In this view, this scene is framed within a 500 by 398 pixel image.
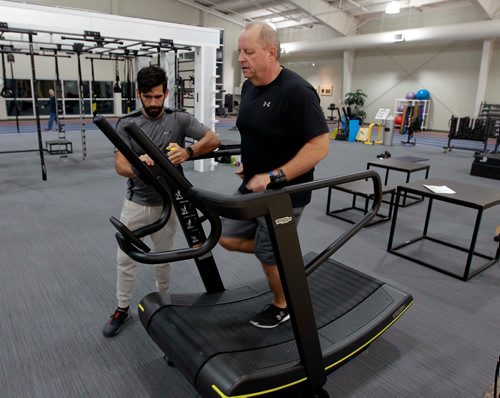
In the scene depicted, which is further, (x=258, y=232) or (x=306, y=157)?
(x=258, y=232)

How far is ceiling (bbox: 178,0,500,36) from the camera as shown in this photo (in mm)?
13430

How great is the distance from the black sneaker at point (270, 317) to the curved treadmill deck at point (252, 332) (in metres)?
0.03

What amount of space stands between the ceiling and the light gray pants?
13.1 metres

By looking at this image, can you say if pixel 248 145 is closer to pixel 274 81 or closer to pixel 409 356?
pixel 274 81

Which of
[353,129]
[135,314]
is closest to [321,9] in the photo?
[353,129]

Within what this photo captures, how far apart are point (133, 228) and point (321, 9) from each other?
14703 mm

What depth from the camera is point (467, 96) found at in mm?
14195

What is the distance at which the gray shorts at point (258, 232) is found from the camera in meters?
1.91

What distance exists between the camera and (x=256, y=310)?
208 cm

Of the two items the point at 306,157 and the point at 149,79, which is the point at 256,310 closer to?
the point at 306,157

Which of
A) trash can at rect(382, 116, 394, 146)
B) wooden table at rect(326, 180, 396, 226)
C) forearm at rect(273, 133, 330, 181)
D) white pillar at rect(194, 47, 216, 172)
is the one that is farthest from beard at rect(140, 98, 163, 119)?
trash can at rect(382, 116, 394, 146)

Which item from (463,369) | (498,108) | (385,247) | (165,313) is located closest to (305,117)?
(165,313)

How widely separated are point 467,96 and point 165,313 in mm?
15709

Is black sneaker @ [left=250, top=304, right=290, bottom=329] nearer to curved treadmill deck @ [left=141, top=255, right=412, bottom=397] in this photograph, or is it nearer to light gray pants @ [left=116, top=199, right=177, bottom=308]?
curved treadmill deck @ [left=141, top=255, right=412, bottom=397]
